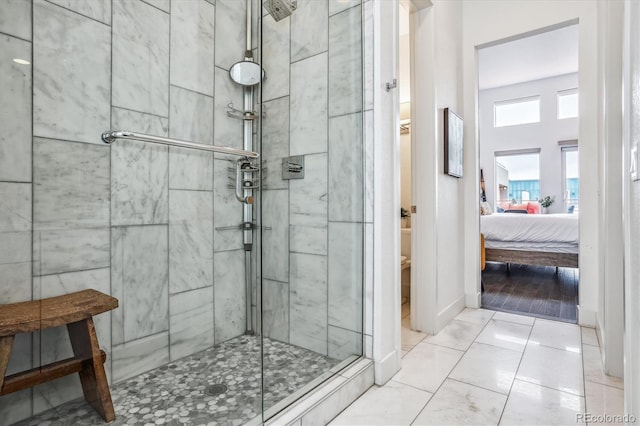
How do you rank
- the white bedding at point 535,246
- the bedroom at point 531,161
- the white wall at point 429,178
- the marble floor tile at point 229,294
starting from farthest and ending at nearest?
1. the bedroom at point 531,161
2. the white bedding at point 535,246
3. the white wall at point 429,178
4. the marble floor tile at point 229,294

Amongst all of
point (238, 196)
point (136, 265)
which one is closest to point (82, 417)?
point (136, 265)

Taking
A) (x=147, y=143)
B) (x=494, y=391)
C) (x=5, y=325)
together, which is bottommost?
(x=494, y=391)

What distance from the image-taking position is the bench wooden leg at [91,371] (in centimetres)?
131

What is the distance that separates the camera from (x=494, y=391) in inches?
65.8

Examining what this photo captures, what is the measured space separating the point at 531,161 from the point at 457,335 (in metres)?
6.95

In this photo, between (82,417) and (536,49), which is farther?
(536,49)

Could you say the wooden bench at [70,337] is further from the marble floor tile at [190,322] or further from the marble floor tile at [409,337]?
the marble floor tile at [409,337]

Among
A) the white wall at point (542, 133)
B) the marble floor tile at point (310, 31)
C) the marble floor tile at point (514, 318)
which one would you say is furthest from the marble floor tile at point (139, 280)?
the white wall at point (542, 133)

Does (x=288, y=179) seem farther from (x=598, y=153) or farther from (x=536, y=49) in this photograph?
(x=536, y=49)

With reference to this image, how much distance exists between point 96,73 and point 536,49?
6557 mm

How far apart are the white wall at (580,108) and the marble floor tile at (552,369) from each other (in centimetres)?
67

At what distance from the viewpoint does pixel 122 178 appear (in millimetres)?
1581

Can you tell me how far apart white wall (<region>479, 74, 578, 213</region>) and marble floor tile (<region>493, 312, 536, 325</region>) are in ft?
18.0

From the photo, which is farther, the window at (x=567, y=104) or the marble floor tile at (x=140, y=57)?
the window at (x=567, y=104)
